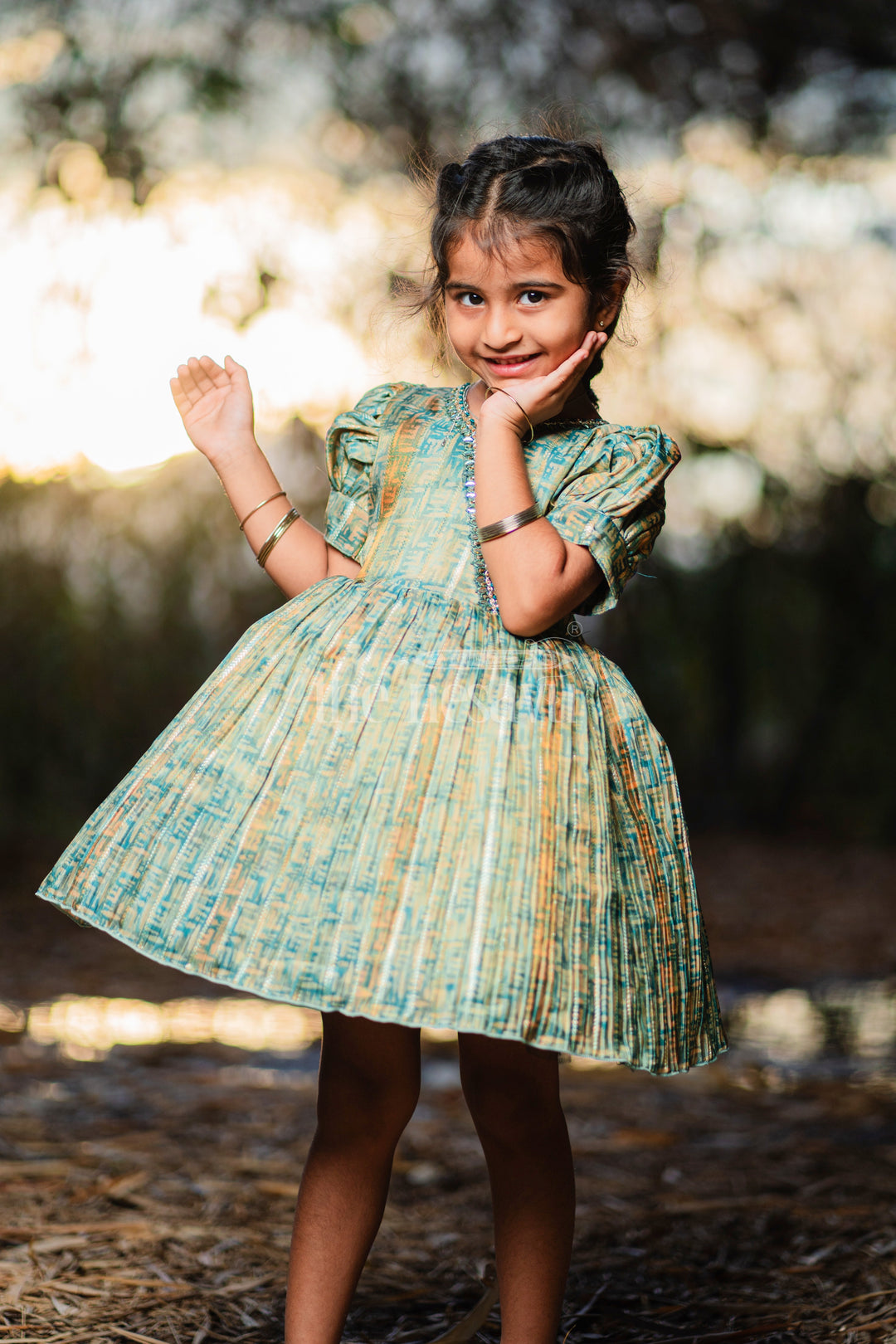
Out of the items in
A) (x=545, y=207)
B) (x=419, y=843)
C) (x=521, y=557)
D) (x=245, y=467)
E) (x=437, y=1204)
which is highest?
(x=545, y=207)

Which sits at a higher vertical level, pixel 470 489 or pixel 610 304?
pixel 610 304

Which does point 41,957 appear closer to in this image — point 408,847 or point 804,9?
point 408,847

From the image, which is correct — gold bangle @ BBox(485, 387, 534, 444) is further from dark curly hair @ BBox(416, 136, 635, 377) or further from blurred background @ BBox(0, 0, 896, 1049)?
blurred background @ BBox(0, 0, 896, 1049)

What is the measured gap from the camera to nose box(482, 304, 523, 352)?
132 cm

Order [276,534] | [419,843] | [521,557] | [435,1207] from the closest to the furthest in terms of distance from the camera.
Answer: [419,843]
[521,557]
[276,534]
[435,1207]

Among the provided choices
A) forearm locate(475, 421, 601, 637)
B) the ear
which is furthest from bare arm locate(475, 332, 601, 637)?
the ear

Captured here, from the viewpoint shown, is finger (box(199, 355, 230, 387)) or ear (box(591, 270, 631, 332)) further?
finger (box(199, 355, 230, 387))

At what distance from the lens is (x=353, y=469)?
59.4 inches

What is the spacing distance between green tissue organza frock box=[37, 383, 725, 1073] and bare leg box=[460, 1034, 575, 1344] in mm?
182

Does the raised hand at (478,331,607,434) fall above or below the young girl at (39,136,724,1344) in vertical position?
above

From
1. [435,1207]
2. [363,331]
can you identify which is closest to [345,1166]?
[435,1207]

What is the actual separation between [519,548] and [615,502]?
→ 0.47 feet

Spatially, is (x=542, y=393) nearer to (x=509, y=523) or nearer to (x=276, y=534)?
(x=509, y=523)

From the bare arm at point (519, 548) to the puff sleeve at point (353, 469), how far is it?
0.72 ft
